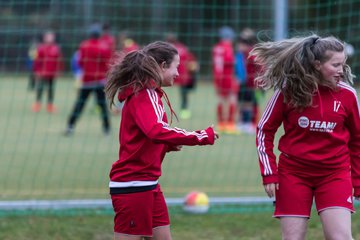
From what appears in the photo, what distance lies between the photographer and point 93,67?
469 inches

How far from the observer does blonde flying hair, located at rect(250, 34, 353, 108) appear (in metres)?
4.86

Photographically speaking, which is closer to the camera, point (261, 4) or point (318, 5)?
point (318, 5)

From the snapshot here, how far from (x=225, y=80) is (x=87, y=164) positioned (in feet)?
14.0

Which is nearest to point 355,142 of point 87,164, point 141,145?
point 141,145

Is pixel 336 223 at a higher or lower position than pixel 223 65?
higher

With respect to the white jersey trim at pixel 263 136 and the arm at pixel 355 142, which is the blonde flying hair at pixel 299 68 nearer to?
the white jersey trim at pixel 263 136

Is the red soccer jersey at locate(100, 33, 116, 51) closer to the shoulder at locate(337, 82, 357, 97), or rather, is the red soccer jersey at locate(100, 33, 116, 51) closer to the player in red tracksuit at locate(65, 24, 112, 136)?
the player in red tracksuit at locate(65, 24, 112, 136)

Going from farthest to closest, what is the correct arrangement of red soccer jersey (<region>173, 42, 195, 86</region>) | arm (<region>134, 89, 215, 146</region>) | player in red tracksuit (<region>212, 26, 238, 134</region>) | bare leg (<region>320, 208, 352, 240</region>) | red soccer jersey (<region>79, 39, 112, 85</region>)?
1. red soccer jersey (<region>173, 42, 195, 86</region>)
2. player in red tracksuit (<region>212, 26, 238, 134</region>)
3. red soccer jersey (<region>79, 39, 112, 85</region>)
4. bare leg (<region>320, 208, 352, 240</region>)
5. arm (<region>134, 89, 215, 146</region>)

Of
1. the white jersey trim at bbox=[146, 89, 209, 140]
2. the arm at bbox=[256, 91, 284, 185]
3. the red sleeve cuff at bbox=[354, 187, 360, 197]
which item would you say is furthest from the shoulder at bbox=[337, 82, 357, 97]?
the white jersey trim at bbox=[146, 89, 209, 140]

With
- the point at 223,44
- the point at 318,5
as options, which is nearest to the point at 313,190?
the point at 318,5

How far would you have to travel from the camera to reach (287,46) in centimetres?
507

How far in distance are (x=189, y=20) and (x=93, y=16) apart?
3.93ft

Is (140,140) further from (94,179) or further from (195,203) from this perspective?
(94,179)

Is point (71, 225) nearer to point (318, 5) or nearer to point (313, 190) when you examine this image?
point (313, 190)
